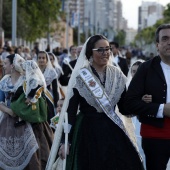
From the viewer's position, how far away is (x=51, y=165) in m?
4.74

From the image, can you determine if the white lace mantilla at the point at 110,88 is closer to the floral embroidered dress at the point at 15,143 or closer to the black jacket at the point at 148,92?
the black jacket at the point at 148,92

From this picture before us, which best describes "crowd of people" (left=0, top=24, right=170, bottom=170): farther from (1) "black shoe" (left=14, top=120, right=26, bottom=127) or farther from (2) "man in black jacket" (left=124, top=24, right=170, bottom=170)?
(1) "black shoe" (left=14, top=120, right=26, bottom=127)

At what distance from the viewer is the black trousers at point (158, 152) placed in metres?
4.14

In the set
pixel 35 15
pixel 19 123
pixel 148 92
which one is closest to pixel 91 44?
pixel 148 92

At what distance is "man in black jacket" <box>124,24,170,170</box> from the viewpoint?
4.12 metres

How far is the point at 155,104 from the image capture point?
4.11 meters

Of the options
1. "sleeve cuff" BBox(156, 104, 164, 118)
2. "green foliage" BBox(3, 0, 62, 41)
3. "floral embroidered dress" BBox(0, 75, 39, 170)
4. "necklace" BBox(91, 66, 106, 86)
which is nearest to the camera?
"sleeve cuff" BBox(156, 104, 164, 118)

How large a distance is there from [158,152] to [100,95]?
28.0 inches

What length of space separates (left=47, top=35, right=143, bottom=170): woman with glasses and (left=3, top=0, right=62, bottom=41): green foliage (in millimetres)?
22849

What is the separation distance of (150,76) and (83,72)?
0.67 m

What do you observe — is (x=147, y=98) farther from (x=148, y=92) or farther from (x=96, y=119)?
(x=96, y=119)

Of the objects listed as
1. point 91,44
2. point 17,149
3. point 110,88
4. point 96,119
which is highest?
point 91,44

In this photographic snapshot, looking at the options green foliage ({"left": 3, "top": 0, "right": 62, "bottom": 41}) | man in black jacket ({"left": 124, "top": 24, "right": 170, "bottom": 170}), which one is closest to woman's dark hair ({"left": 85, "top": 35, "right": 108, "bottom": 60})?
man in black jacket ({"left": 124, "top": 24, "right": 170, "bottom": 170})

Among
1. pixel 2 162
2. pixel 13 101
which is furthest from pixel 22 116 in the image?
pixel 2 162
